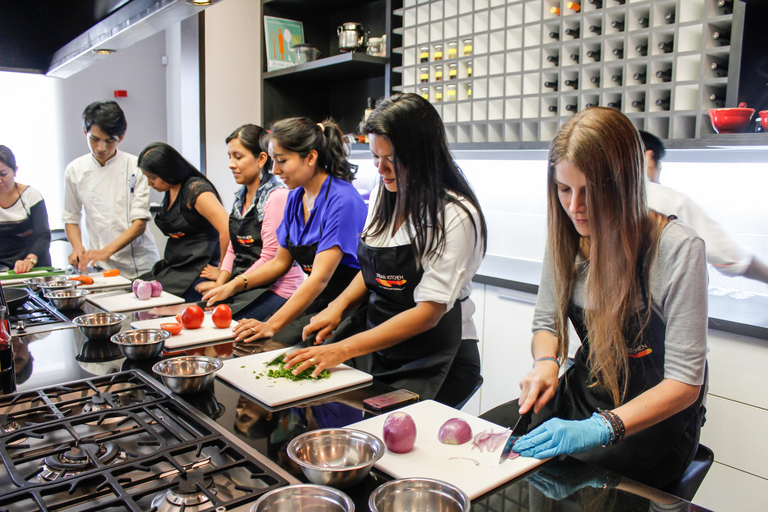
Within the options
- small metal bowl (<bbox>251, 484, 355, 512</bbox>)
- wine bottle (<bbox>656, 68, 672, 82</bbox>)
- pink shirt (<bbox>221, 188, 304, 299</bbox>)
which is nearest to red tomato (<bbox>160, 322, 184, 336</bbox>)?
pink shirt (<bbox>221, 188, 304, 299</bbox>)

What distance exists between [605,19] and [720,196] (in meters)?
1.00

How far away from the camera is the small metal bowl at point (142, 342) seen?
1598 millimetres

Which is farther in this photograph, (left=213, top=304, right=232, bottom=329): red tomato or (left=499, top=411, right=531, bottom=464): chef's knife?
(left=213, top=304, right=232, bottom=329): red tomato

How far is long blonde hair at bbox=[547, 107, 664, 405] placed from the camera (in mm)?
1327

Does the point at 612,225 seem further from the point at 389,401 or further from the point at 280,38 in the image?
the point at 280,38

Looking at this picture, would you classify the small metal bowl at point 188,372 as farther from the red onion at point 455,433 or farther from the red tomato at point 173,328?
the red onion at point 455,433

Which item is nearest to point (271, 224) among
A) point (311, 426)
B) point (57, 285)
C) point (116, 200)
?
point (57, 285)

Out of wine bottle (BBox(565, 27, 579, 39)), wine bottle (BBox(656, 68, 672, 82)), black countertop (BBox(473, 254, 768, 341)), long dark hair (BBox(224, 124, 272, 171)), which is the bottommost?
black countertop (BBox(473, 254, 768, 341))

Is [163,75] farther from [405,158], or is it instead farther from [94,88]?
[405,158]

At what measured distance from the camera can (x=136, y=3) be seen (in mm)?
1760

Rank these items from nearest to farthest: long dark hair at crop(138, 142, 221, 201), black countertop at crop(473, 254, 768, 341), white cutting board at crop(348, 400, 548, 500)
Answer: white cutting board at crop(348, 400, 548, 500) → black countertop at crop(473, 254, 768, 341) → long dark hair at crop(138, 142, 221, 201)

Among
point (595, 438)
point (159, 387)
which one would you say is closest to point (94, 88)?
point (159, 387)

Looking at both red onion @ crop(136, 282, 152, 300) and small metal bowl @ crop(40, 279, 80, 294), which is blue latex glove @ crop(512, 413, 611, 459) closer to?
red onion @ crop(136, 282, 152, 300)

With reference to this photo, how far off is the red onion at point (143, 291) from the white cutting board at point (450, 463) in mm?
1546
